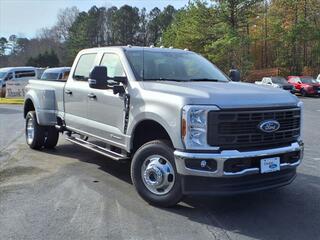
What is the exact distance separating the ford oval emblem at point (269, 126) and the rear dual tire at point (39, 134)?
5.20 meters

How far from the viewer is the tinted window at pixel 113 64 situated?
23.8 feet

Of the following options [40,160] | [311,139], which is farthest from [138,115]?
[311,139]

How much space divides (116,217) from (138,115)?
54.3 inches

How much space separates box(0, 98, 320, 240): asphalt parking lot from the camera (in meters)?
5.25

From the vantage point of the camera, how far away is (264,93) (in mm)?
6004

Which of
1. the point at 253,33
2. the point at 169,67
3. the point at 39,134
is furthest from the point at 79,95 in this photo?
the point at 253,33

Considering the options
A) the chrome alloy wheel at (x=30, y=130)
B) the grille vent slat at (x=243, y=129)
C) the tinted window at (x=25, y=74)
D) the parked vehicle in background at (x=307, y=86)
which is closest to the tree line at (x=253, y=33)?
the parked vehicle in background at (x=307, y=86)

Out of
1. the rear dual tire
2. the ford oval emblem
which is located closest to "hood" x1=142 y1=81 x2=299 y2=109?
the ford oval emblem

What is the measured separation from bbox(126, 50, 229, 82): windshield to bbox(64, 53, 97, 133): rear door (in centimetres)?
110

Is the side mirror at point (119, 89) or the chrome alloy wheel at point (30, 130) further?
the chrome alloy wheel at point (30, 130)

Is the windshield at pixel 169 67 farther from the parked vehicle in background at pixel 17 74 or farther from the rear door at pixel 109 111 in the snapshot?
the parked vehicle in background at pixel 17 74

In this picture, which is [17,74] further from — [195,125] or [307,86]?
[195,125]

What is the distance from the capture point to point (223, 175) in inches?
217

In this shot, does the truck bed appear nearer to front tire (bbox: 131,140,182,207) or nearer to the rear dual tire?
the rear dual tire
